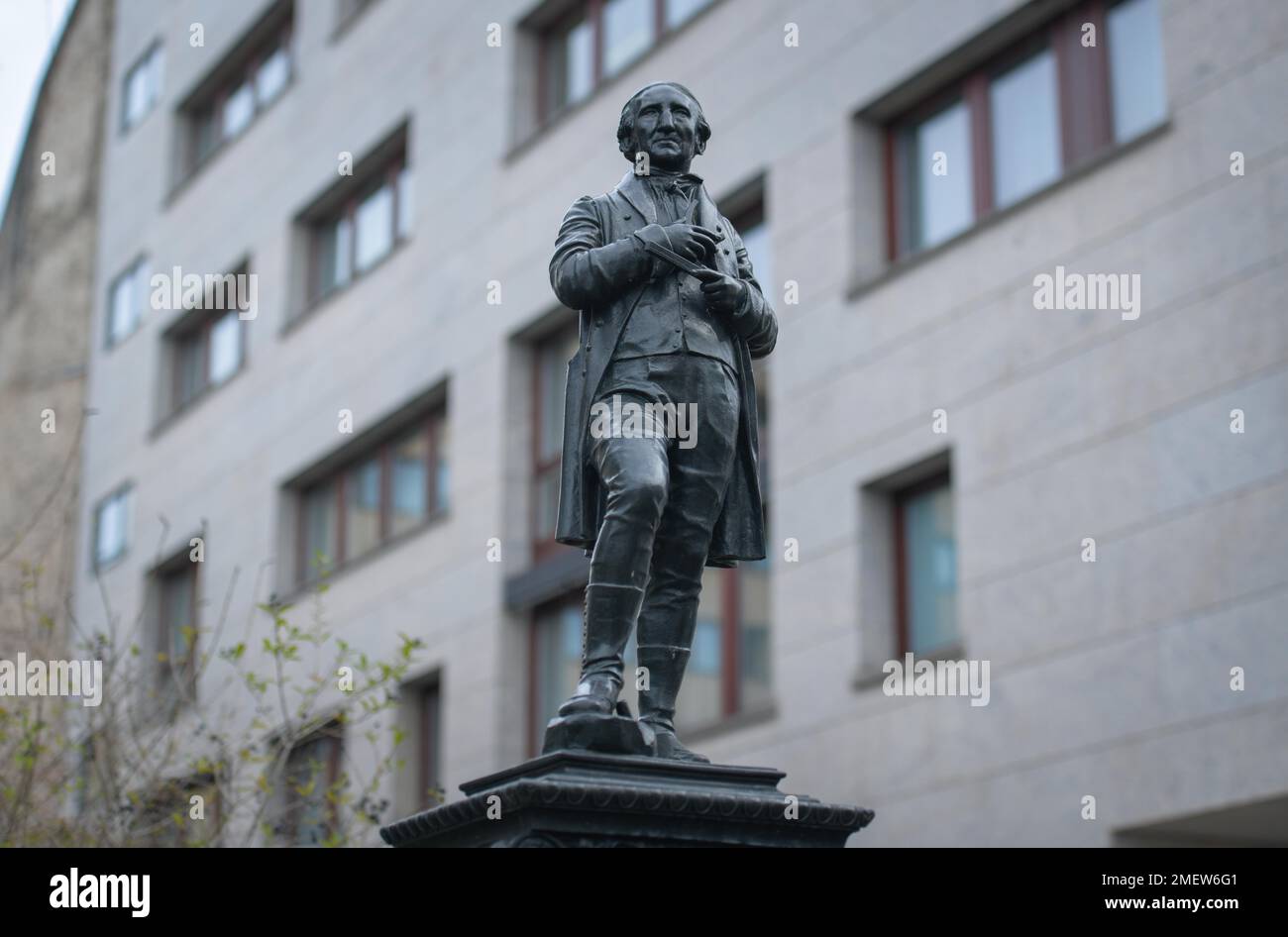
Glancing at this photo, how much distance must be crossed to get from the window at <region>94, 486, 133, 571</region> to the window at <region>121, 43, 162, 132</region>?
7.56m

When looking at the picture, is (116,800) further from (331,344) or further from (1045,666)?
(331,344)

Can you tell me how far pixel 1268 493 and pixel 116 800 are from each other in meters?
9.48

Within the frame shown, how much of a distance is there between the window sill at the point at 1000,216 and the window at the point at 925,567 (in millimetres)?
2190

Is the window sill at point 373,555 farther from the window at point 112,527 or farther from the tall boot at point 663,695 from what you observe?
the tall boot at point 663,695

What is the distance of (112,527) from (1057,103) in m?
24.1

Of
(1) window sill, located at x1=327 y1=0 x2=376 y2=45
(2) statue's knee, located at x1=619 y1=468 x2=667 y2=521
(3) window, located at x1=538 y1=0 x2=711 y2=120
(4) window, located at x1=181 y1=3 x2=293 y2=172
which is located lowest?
(2) statue's knee, located at x1=619 y1=468 x2=667 y2=521

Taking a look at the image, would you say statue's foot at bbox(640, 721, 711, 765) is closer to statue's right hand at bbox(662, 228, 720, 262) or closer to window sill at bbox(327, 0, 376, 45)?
statue's right hand at bbox(662, 228, 720, 262)

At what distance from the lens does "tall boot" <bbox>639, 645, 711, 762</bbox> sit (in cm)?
872

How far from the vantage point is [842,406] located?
2341cm

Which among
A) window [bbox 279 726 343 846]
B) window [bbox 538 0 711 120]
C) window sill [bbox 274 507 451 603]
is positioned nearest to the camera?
window [bbox 279 726 343 846]

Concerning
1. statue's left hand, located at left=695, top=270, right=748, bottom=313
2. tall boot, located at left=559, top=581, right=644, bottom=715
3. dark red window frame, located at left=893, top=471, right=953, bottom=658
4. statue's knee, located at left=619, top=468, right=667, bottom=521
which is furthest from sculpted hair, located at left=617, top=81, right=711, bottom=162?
dark red window frame, located at left=893, top=471, right=953, bottom=658

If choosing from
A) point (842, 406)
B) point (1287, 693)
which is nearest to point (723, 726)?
point (842, 406)

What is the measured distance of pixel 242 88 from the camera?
39.9m

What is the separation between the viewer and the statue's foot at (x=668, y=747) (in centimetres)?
860
